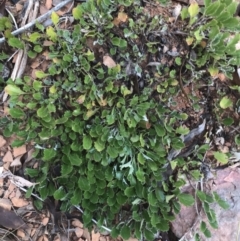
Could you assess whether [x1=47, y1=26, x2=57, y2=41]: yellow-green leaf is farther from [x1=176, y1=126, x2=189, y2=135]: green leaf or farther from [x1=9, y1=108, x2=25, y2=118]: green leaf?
[x1=176, y1=126, x2=189, y2=135]: green leaf

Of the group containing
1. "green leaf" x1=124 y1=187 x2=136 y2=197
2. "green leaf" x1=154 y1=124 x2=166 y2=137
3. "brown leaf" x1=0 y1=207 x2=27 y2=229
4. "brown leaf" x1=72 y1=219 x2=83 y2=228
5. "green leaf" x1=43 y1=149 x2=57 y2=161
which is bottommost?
"brown leaf" x1=72 y1=219 x2=83 y2=228

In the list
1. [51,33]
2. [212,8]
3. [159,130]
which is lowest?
[159,130]

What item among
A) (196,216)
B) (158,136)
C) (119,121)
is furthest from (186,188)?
(119,121)

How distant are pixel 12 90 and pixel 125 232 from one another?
2.95ft

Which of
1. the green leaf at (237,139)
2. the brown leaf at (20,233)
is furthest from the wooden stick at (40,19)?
the green leaf at (237,139)

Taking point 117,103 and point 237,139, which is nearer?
point 117,103

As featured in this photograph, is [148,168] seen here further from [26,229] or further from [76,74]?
[26,229]

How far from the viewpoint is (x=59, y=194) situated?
1.99 meters

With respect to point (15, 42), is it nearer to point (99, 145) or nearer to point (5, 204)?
point (99, 145)

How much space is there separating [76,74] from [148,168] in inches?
22.8

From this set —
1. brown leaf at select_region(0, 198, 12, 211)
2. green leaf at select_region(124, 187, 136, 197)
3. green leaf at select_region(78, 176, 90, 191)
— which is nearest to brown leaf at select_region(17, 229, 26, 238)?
brown leaf at select_region(0, 198, 12, 211)

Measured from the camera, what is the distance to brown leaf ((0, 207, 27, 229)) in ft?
6.87

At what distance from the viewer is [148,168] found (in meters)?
1.97

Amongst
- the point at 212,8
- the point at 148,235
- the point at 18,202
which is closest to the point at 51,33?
the point at 212,8
